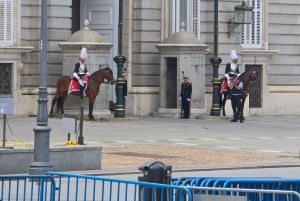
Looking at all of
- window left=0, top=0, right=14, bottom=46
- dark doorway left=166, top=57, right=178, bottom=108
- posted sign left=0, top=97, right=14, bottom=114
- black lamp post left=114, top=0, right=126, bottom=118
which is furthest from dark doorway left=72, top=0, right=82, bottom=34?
posted sign left=0, top=97, right=14, bottom=114

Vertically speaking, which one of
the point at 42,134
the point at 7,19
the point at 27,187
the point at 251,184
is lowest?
the point at 27,187

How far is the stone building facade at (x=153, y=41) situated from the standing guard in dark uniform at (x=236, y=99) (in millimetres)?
1717

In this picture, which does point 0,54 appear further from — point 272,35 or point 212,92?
point 272,35

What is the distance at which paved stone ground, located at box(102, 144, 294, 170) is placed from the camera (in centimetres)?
2445

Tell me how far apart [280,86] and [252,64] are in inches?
73.6

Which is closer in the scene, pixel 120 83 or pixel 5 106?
pixel 5 106

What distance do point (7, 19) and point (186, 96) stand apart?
7053 mm

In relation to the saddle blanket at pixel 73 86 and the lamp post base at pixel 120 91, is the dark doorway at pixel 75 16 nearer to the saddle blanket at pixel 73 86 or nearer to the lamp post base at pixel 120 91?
the lamp post base at pixel 120 91

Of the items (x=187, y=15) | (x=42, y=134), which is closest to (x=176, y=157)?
(x=42, y=134)

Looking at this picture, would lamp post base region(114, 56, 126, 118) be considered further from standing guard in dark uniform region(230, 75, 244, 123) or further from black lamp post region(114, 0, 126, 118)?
standing guard in dark uniform region(230, 75, 244, 123)

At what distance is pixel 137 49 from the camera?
43.4m

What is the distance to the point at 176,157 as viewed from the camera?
26.1m

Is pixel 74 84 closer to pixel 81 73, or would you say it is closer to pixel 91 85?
pixel 81 73

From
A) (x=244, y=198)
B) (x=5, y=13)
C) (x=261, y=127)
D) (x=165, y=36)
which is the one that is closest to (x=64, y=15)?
(x=5, y=13)
